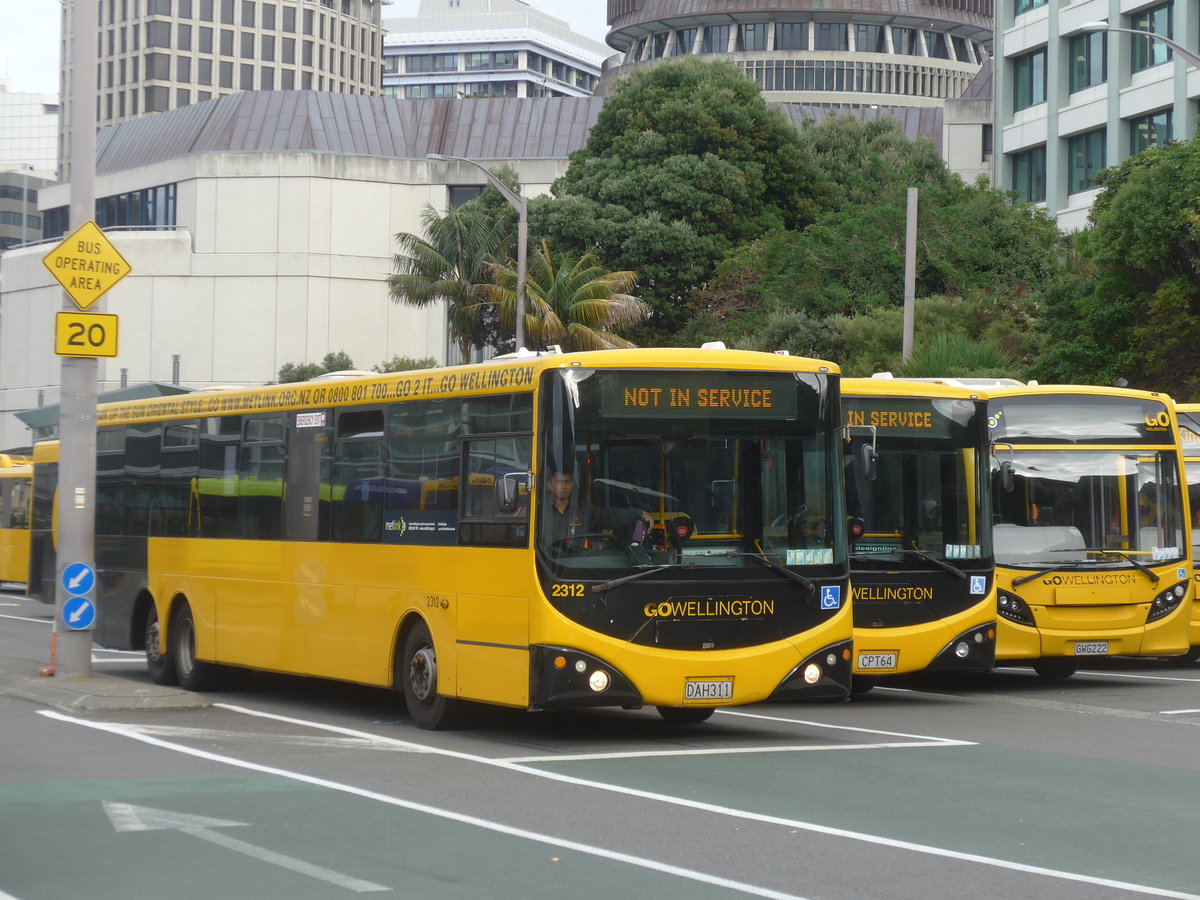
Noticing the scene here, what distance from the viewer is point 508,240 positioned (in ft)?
171

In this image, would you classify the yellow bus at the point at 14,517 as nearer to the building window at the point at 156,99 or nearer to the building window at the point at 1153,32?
the building window at the point at 1153,32

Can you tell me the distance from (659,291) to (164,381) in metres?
33.1

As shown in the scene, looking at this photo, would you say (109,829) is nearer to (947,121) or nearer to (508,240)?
(508,240)

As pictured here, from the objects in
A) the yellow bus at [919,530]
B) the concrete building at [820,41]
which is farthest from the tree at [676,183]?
the concrete building at [820,41]

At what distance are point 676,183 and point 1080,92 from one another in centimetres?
1850

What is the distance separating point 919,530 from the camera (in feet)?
54.0

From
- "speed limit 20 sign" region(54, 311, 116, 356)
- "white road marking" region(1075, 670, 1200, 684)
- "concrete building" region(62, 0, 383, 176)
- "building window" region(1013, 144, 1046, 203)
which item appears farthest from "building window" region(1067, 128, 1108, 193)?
"concrete building" region(62, 0, 383, 176)

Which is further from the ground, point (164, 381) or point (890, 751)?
point (164, 381)

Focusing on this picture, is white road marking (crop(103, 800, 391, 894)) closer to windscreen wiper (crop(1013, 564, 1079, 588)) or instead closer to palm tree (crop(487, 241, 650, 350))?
windscreen wiper (crop(1013, 564, 1079, 588))

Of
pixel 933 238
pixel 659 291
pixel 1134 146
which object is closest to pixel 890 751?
pixel 933 238

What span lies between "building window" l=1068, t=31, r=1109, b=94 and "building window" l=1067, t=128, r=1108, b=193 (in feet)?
5.75

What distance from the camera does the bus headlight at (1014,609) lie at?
688 inches

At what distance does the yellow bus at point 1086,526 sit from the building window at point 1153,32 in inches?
1608

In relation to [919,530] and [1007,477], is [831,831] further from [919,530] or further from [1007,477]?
[1007,477]
